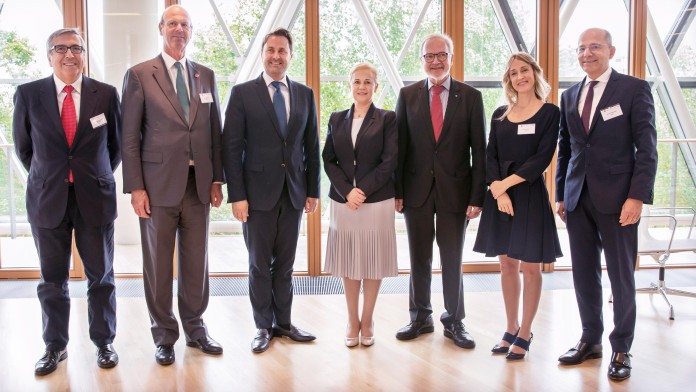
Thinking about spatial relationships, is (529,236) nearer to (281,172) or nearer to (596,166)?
(596,166)

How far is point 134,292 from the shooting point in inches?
203

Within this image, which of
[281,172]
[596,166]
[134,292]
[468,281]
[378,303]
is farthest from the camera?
[468,281]

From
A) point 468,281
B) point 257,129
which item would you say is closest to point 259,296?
point 257,129

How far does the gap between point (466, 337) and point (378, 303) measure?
1186mm

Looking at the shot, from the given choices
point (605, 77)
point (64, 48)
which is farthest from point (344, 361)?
point (64, 48)

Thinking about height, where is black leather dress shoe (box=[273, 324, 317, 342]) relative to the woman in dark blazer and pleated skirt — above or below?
below

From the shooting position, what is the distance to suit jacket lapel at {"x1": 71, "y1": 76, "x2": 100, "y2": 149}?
322 centimetres

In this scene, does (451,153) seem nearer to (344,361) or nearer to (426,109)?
(426,109)

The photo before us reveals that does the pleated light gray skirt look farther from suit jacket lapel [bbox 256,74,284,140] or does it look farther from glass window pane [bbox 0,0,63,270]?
glass window pane [bbox 0,0,63,270]

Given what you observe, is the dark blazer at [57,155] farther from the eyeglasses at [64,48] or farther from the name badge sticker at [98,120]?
the eyeglasses at [64,48]

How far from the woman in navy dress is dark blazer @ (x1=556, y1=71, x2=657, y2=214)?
20 centimetres

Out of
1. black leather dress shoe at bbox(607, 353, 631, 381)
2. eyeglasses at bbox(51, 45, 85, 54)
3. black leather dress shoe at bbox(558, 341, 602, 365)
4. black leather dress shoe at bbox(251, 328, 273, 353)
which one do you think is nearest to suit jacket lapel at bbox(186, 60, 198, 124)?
eyeglasses at bbox(51, 45, 85, 54)

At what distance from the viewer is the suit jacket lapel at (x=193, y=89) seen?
3387 mm

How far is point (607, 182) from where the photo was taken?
323cm
